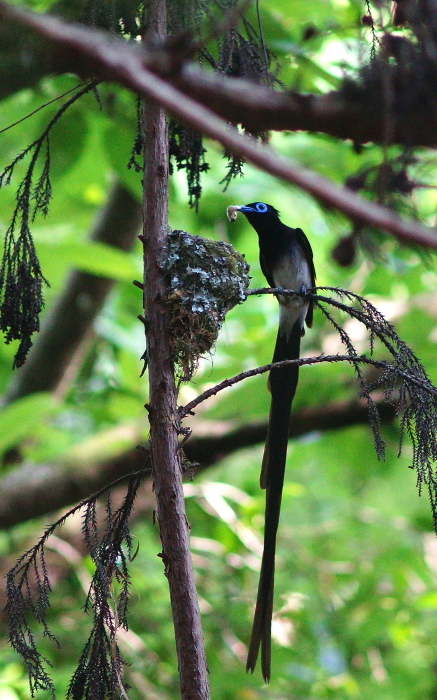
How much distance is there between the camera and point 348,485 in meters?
6.24

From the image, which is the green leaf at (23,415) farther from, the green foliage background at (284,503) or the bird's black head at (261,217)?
the bird's black head at (261,217)

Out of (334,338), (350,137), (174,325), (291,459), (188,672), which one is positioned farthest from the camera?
(334,338)

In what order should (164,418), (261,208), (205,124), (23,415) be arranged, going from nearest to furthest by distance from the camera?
(205,124) < (164,418) < (23,415) < (261,208)

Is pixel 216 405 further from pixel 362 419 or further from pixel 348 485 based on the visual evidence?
pixel 348 485

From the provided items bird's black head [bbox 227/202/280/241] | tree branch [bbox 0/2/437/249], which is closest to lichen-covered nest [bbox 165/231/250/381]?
bird's black head [bbox 227/202/280/241]

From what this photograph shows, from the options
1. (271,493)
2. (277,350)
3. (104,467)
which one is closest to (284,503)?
(104,467)

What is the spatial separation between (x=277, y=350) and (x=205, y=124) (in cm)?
295

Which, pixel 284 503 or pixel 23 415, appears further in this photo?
pixel 284 503

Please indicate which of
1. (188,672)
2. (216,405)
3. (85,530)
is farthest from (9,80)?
(216,405)

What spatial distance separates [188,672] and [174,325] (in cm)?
113

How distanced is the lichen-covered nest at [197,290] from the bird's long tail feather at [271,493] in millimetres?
448

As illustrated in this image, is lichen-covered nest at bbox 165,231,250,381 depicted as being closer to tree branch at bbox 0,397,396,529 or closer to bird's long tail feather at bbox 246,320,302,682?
bird's long tail feather at bbox 246,320,302,682

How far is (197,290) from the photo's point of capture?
112 inches

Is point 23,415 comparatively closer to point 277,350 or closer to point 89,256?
point 89,256
